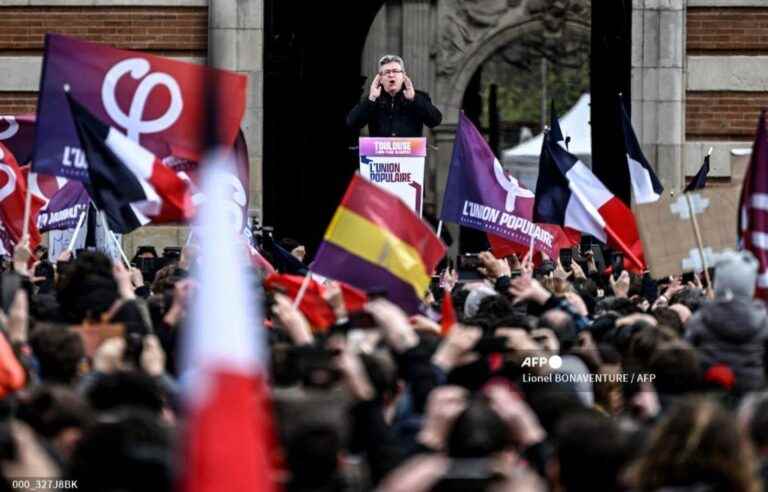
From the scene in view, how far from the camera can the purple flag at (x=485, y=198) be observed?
14594 mm

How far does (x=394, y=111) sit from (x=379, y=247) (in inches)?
247

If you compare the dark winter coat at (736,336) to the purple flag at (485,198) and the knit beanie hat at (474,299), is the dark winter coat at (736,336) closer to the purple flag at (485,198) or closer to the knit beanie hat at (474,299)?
the knit beanie hat at (474,299)

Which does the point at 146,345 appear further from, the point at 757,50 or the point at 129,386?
the point at 757,50

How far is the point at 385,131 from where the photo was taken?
16156 millimetres

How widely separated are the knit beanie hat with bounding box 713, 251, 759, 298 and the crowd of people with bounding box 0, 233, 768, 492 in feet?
0.03

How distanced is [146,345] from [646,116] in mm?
10389

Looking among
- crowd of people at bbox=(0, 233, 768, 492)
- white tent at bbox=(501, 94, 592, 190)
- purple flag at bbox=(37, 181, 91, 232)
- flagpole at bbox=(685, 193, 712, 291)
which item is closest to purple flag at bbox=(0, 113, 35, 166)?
purple flag at bbox=(37, 181, 91, 232)

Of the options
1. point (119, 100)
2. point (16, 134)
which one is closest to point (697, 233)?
point (119, 100)

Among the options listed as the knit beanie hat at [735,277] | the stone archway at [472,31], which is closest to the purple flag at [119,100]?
the knit beanie hat at [735,277]

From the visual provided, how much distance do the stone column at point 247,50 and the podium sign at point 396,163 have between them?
94.3 inches

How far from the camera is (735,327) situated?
360 inches

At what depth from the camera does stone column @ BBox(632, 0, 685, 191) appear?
18.1 metres

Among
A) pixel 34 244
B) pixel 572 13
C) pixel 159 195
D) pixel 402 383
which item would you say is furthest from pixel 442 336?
pixel 572 13

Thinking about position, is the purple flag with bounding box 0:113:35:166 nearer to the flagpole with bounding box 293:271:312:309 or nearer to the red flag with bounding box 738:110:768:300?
the flagpole with bounding box 293:271:312:309
